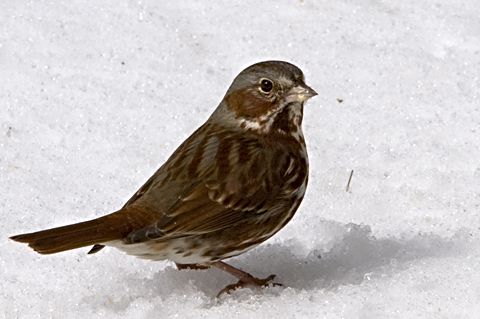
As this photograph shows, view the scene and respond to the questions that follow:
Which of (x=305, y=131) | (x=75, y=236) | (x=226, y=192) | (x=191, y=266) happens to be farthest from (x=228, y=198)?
(x=305, y=131)

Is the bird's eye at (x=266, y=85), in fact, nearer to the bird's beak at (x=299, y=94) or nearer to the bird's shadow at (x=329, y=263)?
the bird's beak at (x=299, y=94)

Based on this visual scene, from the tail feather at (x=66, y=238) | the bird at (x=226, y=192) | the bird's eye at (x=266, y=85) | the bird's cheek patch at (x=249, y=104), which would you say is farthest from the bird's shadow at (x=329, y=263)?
the bird's eye at (x=266, y=85)

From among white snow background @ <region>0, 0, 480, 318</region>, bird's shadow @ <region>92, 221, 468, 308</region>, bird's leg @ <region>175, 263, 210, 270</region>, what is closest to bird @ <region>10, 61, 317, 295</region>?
bird's leg @ <region>175, 263, 210, 270</region>

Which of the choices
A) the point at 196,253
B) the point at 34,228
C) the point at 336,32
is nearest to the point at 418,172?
the point at 336,32

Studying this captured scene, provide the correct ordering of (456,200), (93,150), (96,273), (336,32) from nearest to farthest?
1. (96,273)
2. (456,200)
3. (93,150)
4. (336,32)

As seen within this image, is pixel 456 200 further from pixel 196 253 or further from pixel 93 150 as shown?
pixel 93 150

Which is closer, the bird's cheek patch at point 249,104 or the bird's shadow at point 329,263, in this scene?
the bird's shadow at point 329,263
